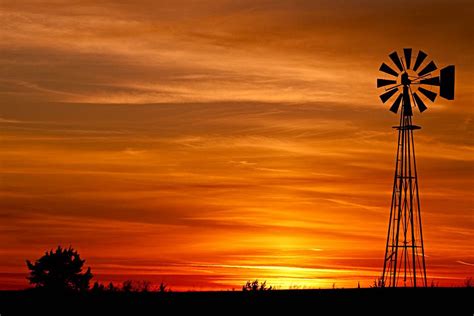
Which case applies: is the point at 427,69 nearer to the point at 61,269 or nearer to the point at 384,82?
the point at 384,82

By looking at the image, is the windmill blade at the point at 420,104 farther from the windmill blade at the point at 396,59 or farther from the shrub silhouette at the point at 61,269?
the shrub silhouette at the point at 61,269

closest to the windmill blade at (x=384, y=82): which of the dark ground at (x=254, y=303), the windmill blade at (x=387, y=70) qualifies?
the windmill blade at (x=387, y=70)

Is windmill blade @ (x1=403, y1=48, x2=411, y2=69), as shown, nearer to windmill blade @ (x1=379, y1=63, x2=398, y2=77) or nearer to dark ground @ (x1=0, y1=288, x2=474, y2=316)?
windmill blade @ (x1=379, y1=63, x2=398, y2=77)

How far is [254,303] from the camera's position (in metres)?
28.2

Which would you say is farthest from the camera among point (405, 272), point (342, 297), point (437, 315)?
point (405, 272)

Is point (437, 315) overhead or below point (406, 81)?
below

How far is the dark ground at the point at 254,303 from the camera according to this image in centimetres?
2748

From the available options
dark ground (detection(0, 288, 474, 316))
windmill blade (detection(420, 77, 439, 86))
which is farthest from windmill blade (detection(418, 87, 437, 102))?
dark ground (detection(0, 288, 474, 316))

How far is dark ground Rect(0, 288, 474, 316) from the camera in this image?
90.2 feet

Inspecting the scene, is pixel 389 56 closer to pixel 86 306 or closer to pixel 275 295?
pixel 275 295

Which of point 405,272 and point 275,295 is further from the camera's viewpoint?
point 405,272

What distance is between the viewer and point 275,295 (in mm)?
29625

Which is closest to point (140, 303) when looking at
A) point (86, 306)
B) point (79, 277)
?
point (86, 306)

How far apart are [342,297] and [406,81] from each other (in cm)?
1865
